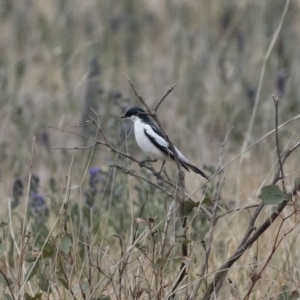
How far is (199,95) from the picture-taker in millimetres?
6242

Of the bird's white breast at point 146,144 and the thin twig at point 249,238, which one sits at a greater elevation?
the bird's white breast at point 146,144

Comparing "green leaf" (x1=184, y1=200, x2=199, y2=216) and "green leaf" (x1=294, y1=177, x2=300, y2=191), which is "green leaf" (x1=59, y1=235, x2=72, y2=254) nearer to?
"green leaf" (x1=184, y1=200, x2=199, y2=216)

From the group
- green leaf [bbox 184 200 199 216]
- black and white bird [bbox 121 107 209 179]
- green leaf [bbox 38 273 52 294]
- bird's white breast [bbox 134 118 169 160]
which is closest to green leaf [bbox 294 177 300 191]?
green leaf [bbox 184 200 199 216]

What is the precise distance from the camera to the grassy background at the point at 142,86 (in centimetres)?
434

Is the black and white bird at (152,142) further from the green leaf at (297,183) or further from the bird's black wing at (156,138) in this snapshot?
the green leaf at (297,183)

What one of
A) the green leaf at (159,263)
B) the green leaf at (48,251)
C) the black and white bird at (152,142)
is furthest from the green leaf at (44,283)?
the black and white bird at (152,142)

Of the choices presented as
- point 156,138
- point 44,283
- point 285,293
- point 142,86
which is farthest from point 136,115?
point 142,86

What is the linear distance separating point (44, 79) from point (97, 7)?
1.81 m

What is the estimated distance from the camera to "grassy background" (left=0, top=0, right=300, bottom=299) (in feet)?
14.2

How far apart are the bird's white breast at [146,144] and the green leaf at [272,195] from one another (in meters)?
1.10

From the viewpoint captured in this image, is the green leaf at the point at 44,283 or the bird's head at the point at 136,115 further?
the bird's head at the point at 136,115

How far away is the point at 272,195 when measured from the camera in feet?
7.56

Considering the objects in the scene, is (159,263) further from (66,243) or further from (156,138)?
(156,138)

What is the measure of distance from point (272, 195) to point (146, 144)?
117 cm
